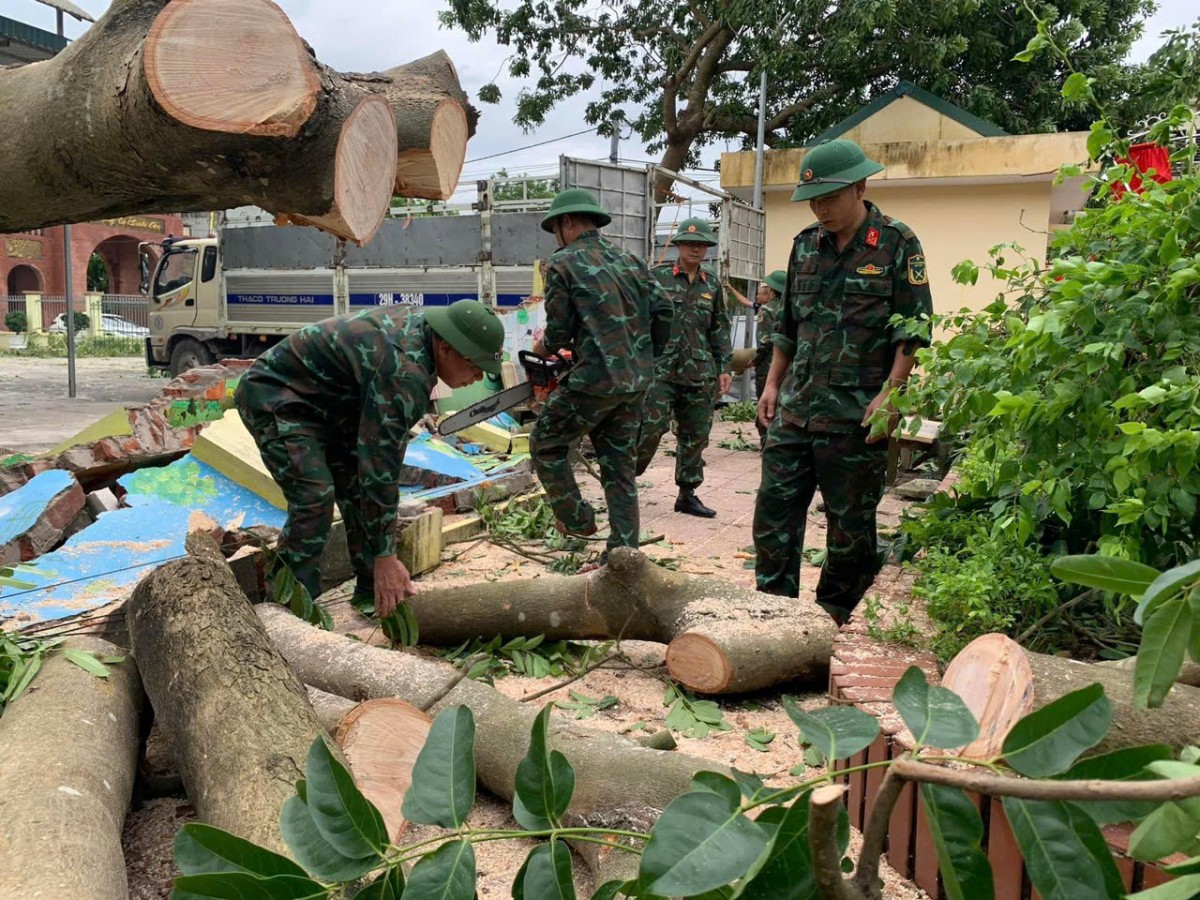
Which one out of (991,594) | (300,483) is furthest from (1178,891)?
(300,483)

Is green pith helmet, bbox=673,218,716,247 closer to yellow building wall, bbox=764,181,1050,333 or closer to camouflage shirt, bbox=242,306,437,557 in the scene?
camouflage shirt, bbox=242,306,437,557

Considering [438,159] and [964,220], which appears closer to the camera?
[438,159]

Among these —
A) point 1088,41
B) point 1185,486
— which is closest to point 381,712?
point 1185,486

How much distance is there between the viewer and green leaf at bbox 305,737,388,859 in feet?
3.05

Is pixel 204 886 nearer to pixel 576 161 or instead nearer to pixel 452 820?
pixel 452 820

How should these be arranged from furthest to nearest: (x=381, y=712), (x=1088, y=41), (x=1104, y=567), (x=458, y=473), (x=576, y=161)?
(x=1088, y=41) < (x=576, y=161) < (x=458, y=473) < (x=381, y=712) < (x=1104, y=567)

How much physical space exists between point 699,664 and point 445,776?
233 centimetres

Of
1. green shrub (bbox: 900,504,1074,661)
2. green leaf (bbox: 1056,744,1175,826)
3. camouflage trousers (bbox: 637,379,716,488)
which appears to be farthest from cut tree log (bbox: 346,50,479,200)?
camouflage trousers (bbox: 637,379,716,488)

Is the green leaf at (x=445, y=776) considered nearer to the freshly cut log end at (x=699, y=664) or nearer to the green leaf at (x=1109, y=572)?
the green leaf at (x=1109, y=572)

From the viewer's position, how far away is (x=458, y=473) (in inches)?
255

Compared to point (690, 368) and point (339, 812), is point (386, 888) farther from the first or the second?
point (690, 368)

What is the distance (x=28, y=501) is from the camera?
4734 mm

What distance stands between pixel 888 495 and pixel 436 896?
20.3 ft

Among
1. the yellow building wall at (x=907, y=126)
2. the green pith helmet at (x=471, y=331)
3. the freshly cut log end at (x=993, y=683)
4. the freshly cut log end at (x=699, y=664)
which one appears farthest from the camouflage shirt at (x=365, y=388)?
the yellow building wall at (x=907, y=126)
